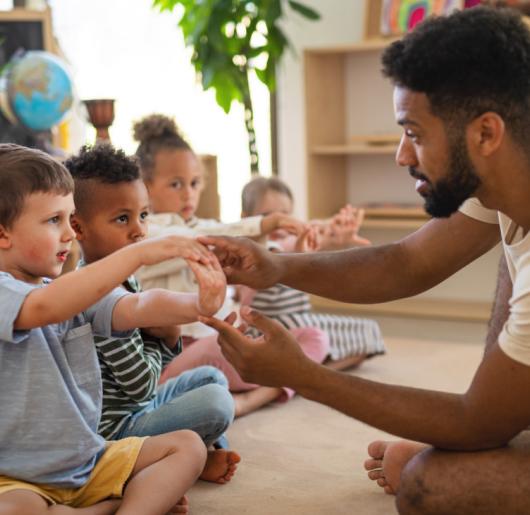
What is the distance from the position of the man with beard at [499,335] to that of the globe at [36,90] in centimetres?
188

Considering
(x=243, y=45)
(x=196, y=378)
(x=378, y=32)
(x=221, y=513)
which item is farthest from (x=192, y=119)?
(x=221, y=513)

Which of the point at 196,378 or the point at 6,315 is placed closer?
the point at 6,315

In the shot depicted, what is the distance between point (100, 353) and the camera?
1.79 meters

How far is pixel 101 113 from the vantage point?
2859mm

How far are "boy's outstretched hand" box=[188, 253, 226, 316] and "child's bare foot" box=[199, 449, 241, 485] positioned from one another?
0.57 m

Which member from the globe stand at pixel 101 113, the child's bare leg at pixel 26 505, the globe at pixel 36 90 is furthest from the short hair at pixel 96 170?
the globe at pixel 36 90

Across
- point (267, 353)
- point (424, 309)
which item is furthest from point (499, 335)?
point (424, 309)

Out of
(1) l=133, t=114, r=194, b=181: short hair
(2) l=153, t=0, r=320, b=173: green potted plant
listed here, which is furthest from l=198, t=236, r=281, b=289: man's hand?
(2) l=153, t=0, r=320, b=173: green potted plant

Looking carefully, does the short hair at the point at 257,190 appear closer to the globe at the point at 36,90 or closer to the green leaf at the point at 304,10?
the globe at the point at 36,90

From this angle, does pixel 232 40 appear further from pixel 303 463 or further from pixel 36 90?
pixel 303 463

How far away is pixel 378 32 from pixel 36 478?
300 centimetres

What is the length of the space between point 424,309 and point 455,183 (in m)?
2.46

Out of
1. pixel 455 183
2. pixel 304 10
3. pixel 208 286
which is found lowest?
pixel 208 286

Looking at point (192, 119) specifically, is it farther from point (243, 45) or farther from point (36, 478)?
point (36, 478)
